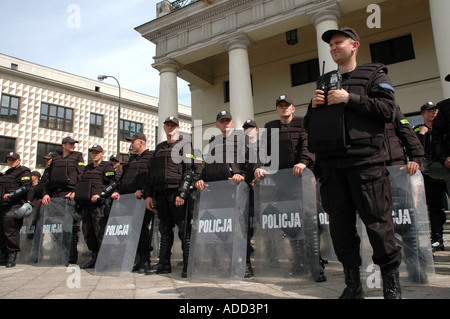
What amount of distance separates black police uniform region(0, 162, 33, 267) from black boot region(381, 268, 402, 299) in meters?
6.21

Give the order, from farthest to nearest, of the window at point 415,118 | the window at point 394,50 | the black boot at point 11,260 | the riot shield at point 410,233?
1. the window at point 394,50
2. the window at point 415,118
3. the black boot at point 11,260
4. the riot shield at point 410,233

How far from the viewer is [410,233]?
3314mm

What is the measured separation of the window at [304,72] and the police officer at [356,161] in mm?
12709

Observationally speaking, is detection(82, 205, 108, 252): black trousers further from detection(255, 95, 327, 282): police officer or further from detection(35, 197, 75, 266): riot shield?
detection(255, 95, 327, 282): police officer

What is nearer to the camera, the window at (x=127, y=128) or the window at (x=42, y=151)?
the window at (x=42, y=151)

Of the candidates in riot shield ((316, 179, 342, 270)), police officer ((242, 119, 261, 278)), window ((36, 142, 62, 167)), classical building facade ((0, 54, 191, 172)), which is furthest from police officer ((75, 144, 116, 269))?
window ((36, 142, 62, 167))

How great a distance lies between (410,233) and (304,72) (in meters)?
12.8

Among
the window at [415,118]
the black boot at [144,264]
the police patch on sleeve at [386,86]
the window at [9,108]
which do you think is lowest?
the black boot at [144,264]

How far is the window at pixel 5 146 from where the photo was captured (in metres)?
25.3

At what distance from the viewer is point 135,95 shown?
37.4m

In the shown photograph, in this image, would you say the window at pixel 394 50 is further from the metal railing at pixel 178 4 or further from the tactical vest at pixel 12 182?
the tactical vest at pixel 12 182

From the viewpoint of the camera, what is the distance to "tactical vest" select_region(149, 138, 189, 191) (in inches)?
185

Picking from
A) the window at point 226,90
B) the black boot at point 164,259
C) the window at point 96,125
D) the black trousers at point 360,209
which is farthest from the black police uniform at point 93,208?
the window at point 96,125

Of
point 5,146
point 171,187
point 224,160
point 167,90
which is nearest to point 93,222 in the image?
point 171,187
